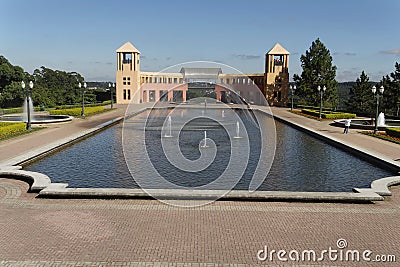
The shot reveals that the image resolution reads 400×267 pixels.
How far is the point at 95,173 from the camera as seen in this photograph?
10.0 metres

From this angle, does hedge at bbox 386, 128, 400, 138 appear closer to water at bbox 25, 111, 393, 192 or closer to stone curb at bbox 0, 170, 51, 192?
water at bbox 25, 111, 393, 192

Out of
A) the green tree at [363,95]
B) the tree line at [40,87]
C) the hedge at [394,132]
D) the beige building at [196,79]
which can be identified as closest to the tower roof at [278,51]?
the beige building at [196,79]

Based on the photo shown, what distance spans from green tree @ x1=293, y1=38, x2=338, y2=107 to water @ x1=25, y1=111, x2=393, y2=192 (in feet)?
82.2

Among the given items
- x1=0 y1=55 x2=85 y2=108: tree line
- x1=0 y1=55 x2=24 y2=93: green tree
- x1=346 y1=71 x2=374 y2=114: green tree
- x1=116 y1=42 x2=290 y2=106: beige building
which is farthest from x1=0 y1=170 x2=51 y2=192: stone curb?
x1=0 y1=55 x2=24 y2=93: green tree

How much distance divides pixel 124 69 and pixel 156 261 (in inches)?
1795

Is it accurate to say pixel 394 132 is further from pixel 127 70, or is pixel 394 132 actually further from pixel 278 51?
pixel 127 70

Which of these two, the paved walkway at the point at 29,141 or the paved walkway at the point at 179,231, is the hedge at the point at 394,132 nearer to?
the paved walkway at the point at 179,231

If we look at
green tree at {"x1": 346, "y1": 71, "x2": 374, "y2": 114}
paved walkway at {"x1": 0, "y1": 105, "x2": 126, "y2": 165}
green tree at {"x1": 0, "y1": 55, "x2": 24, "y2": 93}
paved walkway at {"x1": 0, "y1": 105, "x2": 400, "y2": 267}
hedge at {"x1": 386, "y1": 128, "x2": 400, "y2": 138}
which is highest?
green tree at {"x1": 0, "y1": 55, "x2": 24, "y2": 93}

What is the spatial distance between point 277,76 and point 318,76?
7.11 metres

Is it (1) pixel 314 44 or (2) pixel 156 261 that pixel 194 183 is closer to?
(2) pixel 156 261

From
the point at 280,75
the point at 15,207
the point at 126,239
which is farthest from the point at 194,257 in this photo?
the point at 280,75

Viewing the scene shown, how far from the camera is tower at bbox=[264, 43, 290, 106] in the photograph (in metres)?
46.1

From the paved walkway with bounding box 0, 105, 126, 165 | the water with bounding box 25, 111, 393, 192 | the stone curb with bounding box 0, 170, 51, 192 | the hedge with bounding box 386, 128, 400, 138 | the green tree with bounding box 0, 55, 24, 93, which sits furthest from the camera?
the green tree with bounding box 0, 55, 24, 93

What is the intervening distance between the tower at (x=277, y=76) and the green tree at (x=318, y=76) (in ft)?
17.3
